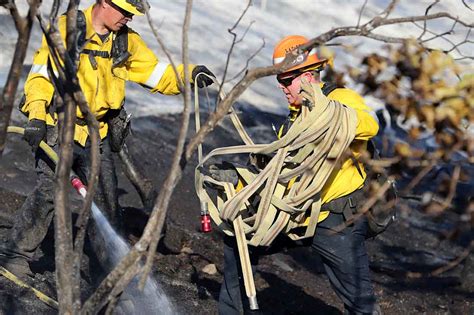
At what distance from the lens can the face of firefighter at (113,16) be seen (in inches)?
229

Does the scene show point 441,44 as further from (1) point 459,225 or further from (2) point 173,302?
(1) point 459,225

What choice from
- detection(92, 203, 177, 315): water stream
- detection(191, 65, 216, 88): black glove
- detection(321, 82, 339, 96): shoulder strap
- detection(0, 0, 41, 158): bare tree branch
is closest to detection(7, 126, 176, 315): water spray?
detection(92, 203, 177, 315): water stream

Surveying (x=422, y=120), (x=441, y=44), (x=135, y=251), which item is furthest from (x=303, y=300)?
(x=441, y=44)

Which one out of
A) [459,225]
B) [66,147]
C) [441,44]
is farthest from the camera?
[441,44]

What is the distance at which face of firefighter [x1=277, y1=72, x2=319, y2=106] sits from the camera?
5.04 metres

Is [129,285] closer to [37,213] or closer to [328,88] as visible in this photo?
[37,213]

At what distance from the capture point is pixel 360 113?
4879 mm

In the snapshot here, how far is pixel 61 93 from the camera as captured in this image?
3441 millimetres

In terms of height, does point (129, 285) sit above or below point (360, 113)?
below

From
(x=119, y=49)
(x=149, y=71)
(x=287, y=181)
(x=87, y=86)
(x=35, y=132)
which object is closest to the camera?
(x=287, y=181)

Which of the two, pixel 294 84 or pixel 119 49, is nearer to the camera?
pixel 294 84

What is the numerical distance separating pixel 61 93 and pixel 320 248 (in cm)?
230

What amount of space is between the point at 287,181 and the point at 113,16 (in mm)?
1663

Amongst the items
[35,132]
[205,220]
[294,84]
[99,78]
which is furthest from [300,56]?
[35,132]
